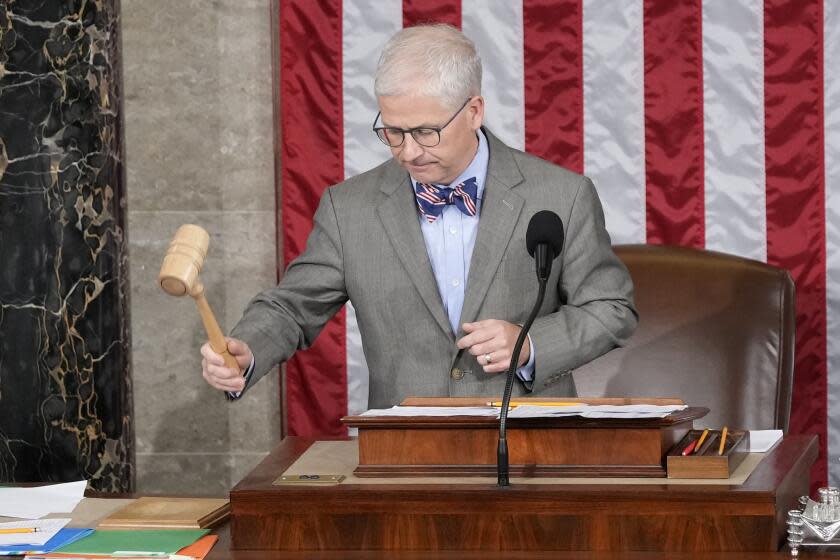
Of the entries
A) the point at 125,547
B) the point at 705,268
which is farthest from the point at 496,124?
the point at 125,547

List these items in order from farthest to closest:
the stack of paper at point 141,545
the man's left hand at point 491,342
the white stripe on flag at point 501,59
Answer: the white stripe on flag at point 501,59
the man's left hand at point 491,342
the stack of paper at point 141,545

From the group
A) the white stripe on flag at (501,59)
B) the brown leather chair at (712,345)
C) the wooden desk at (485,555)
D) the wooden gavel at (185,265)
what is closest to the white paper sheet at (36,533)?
the wooden desk at (485,555)

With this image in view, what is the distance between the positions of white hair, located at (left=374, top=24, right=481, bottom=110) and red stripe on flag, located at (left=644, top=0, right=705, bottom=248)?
142 centimetres

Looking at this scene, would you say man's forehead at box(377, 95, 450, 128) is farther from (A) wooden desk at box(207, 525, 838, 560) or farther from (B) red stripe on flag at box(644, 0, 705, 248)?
(B) red stripe on flag at box(644, 0, 705, 248)

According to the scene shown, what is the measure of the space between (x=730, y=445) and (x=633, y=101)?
1.97 meters

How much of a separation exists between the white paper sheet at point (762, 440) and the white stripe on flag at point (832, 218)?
1599 mm

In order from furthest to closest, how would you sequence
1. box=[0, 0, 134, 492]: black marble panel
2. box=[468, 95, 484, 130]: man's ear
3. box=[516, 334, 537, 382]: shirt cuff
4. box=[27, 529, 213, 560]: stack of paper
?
box=[0, 0, 134, 492]: black marble panel → box=[468, 95, 484, 130]: man's ear → box=[516, 334, 537, 382]: shirt cuff → box=[27, 529, 213, 560]: stack of paper

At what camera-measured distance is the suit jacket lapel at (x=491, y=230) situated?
2664 millimetres

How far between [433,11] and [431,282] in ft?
4.72

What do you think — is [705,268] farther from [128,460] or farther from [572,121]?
[128,460]

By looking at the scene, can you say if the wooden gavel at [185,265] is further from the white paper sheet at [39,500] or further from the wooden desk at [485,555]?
the white paper sheet at [39,500]

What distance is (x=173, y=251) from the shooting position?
6.27 feet

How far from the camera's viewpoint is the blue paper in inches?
78.4

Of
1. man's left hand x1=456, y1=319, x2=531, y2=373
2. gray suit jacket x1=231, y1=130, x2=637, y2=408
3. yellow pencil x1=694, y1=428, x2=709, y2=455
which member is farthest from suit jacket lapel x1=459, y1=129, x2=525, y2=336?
yellow pencil x1=694, y1=428, x2=709, y2=455
